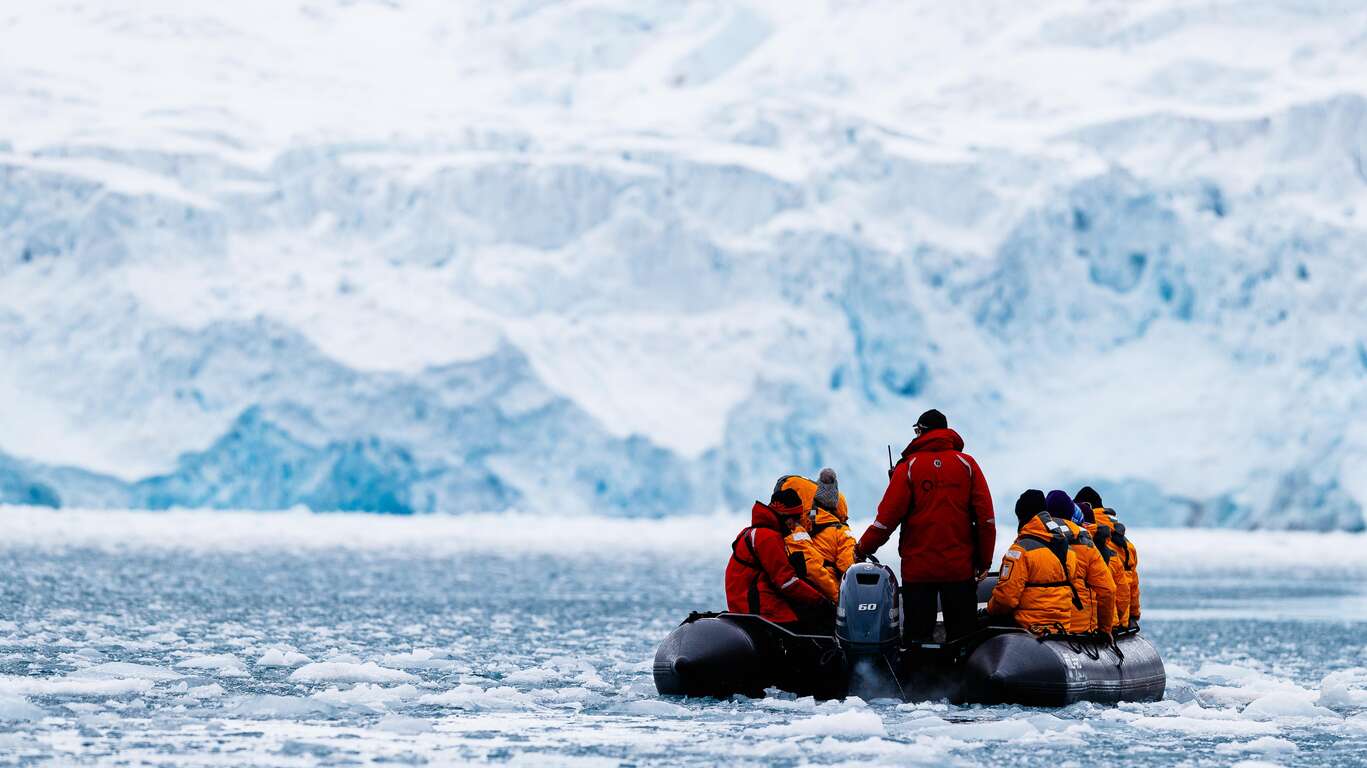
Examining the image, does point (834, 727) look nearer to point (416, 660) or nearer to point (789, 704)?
point (789, 704)

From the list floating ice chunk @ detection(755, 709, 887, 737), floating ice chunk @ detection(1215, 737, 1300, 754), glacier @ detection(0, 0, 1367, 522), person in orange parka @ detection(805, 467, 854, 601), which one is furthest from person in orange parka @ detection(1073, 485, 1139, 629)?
glacier @ detection(0, 0, 1367, 522)

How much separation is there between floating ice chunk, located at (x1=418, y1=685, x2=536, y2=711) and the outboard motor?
64.9 inches

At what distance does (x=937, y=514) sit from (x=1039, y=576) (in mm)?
671

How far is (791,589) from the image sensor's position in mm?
9125

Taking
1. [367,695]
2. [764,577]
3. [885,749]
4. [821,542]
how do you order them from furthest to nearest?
[821,542], [764,577], [367,695], [885,749]

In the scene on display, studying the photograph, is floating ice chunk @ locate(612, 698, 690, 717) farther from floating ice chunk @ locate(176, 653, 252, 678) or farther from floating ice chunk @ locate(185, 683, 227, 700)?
floating ice chunk @ locate(176, 653, 252, 678)

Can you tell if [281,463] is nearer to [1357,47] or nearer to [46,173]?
[46,173]

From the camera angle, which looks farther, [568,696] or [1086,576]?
[568,696]

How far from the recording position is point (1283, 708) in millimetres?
9141

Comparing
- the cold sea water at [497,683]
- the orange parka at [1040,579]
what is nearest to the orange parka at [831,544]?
the cold sea water at [497,683]

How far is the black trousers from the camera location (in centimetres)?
887

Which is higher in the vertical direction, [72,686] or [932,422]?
[932,422]

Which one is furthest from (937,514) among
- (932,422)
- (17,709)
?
(17,709)

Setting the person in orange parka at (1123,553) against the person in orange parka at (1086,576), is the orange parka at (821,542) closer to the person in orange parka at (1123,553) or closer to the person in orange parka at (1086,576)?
the person in orange parka at (1086,576)
